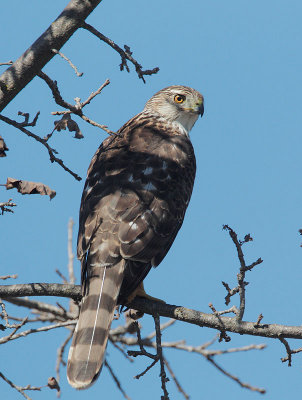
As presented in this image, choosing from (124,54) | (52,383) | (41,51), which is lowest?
(52,383)

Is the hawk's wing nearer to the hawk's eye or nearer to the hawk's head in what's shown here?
the hawk's head

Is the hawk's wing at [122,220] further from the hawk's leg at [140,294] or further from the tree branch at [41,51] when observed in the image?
the tree branch at [41,51]

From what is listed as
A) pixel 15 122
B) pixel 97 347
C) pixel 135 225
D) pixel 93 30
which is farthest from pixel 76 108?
pixel 97 347

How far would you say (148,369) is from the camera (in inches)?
135

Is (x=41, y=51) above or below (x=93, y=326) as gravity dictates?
above

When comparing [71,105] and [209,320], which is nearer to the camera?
[71,105]

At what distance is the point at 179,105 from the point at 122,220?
2.44 metres

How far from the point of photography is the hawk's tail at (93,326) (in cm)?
398

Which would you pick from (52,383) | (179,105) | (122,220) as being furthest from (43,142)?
(179,105)

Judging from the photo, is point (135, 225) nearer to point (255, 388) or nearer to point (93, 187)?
point (93, 187)

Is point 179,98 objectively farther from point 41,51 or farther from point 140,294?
point 41,51

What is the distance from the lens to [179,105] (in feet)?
21.4

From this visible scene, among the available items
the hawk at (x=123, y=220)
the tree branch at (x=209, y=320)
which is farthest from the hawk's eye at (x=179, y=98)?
the tree branch at (x=209, y=320)

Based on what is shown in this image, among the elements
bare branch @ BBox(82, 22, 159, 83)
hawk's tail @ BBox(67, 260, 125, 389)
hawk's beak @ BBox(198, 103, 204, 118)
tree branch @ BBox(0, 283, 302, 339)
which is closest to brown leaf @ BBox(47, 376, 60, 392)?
hawk's tail @ BBox(67, 260, 125, 389)
